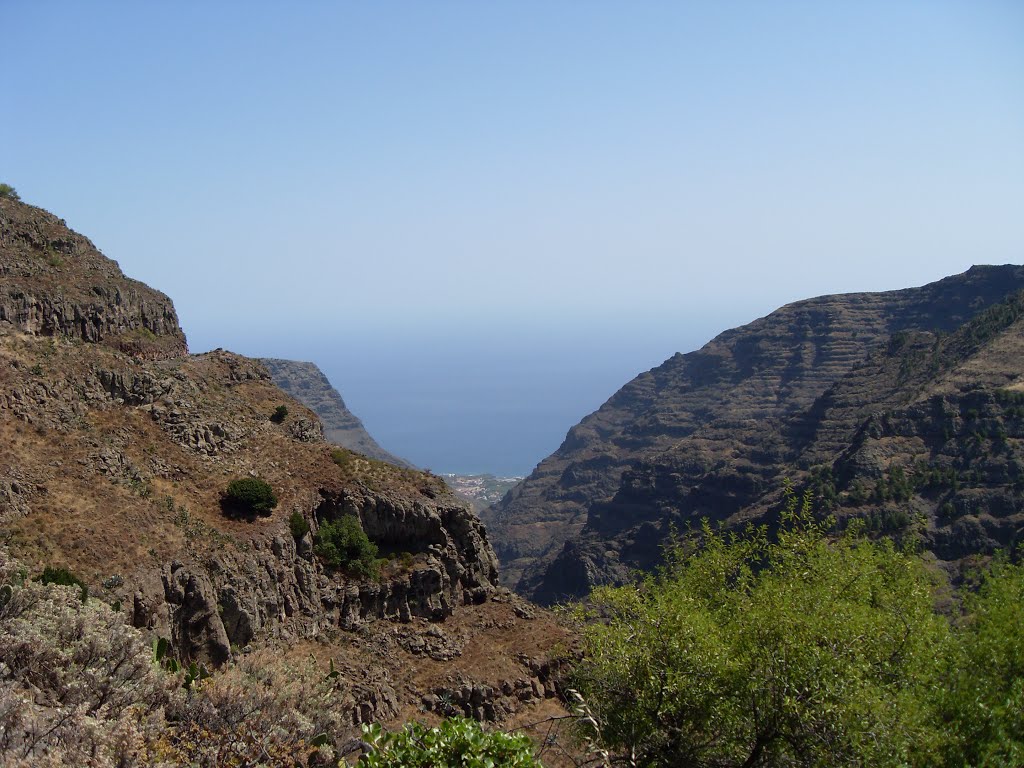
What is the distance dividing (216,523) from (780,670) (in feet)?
87.5

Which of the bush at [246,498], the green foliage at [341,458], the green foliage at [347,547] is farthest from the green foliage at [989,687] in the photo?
the green foliage at [341,458]

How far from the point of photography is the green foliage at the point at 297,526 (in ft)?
124

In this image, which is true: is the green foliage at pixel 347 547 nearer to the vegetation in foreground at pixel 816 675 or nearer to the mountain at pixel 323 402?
the vegetation in foreground at pixel 816 675

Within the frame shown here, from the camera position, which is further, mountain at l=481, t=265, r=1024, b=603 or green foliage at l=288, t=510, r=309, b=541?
mountain at l=481, t=265, r=1024, b=603

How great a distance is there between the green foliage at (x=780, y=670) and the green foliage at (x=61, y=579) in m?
18.2

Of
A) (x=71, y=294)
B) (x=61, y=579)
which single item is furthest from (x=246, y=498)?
(x=71, y=294)

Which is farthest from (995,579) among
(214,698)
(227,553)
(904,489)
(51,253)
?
(904,489)

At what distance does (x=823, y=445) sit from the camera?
110m

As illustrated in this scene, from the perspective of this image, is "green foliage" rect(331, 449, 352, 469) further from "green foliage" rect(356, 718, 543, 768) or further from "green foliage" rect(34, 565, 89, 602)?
"green foliage" rect(356, 718, 543, 768)

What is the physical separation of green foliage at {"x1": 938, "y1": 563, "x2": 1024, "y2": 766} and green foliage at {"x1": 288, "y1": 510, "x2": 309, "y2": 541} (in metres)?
28.6

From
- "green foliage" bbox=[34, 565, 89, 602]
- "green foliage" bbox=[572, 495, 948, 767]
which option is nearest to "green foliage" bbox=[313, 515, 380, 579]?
"green foliage" bbox=[34, 565, 89, 602]

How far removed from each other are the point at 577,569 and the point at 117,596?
301 ft

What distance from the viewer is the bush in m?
37.0

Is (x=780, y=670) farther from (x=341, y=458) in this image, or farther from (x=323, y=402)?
(x=323, y=402)
